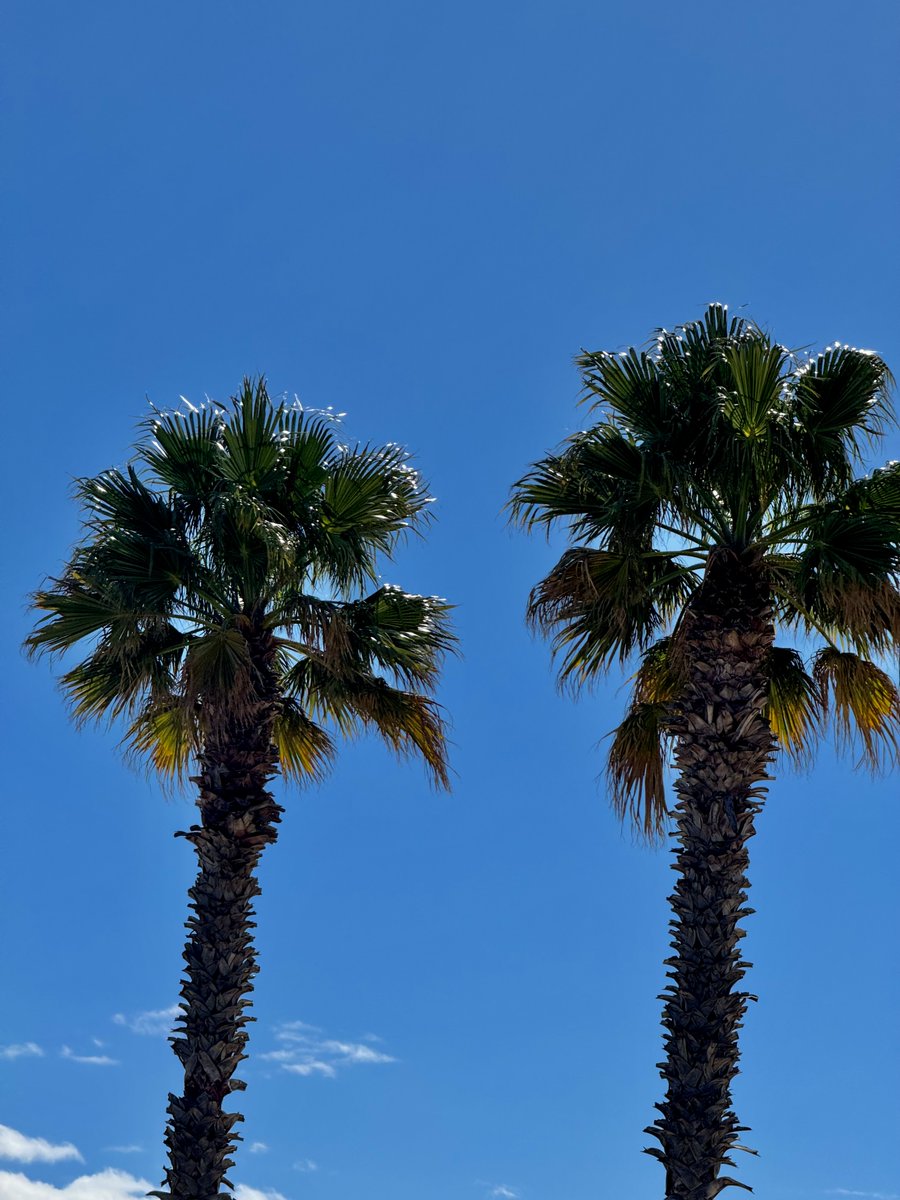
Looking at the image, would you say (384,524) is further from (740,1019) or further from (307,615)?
(740,1019)

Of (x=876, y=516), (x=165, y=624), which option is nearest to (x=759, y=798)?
(x=876, y=516)

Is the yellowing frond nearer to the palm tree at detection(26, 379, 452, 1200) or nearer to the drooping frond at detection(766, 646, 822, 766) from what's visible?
the palm tree at detection(26, 379, 452, 1200)

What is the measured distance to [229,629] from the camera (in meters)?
16.3

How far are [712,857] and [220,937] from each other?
5166 millimetres

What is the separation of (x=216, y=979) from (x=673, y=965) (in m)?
4.74

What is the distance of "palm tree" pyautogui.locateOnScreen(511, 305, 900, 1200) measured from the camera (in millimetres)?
14055

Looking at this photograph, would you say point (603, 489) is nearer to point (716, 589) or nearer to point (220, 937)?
point (716, 589)

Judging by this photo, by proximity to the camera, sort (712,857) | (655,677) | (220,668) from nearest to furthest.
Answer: (712,857) → (220,668) → (655,677)

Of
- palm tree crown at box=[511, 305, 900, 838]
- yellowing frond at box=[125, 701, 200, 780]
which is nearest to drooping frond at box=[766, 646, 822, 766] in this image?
palm tree crown at box=[511, 305, 900, 838]

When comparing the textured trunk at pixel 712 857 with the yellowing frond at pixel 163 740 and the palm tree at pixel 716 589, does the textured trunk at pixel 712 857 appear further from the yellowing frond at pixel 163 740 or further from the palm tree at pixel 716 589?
the yellowing frond at pixel 163 740

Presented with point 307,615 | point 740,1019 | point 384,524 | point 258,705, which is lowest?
point 740,1019

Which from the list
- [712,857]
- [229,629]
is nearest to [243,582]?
[229,629]

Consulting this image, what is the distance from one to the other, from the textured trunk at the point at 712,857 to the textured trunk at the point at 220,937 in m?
4.41

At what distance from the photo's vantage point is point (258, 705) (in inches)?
648
